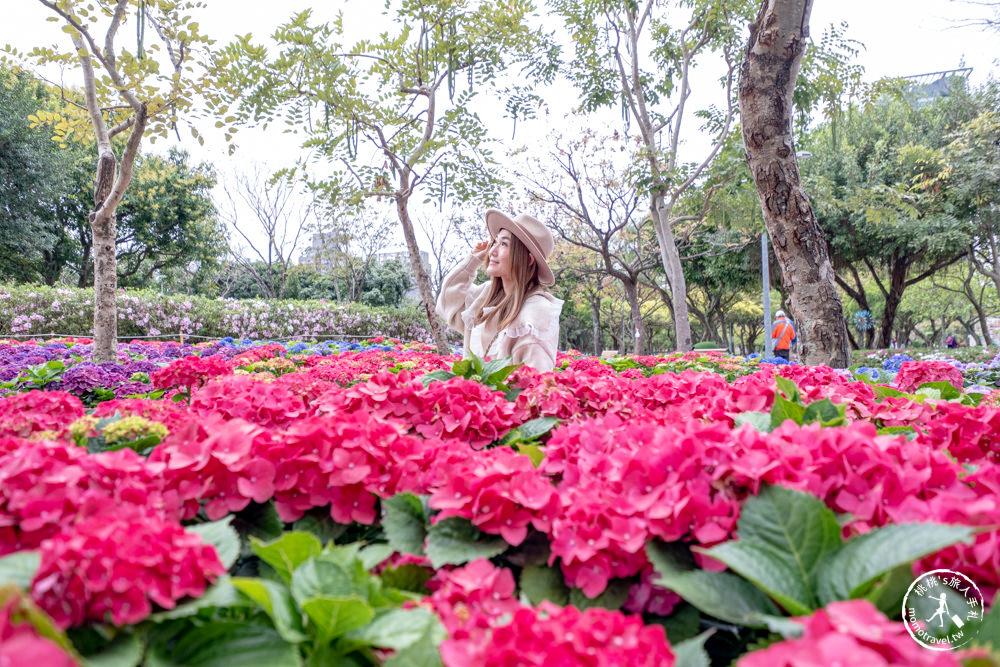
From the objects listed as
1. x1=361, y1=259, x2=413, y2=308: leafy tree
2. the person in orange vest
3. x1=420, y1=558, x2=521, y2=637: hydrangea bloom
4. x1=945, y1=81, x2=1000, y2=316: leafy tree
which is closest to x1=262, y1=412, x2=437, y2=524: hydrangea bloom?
x1=420, y1=558, x2=521, y2=637: hydrangea bloom

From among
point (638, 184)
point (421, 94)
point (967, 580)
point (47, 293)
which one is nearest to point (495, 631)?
point (967, 580)

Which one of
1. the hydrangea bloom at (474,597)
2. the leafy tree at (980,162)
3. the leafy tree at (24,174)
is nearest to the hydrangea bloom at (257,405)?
the hydrangea bloom at (474,597)

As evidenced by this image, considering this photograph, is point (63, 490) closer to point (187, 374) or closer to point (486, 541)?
point (486, 541)

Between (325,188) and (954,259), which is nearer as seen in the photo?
(325,188)

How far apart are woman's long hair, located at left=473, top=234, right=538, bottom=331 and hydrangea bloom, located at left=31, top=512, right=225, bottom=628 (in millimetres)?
2772

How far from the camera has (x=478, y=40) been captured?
688cm

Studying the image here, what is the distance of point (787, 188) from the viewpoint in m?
3.74

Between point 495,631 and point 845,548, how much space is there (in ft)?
1.68

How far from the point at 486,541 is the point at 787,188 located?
143 inches

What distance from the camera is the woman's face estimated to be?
3469 mm

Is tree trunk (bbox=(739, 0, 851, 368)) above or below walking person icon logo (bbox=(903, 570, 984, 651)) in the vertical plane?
above

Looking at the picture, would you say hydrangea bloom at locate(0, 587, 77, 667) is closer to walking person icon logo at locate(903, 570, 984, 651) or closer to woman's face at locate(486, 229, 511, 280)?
walking person icon logo at locate(903, 570, 984, 651)

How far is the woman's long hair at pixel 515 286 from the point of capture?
136 inches

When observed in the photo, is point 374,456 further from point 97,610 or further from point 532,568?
point 97,610
